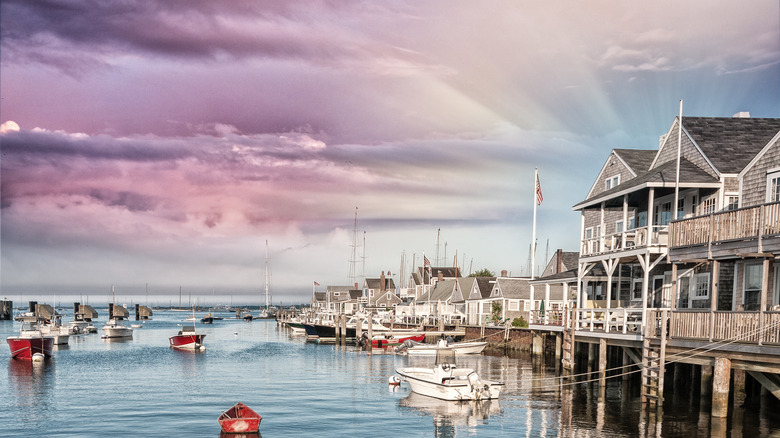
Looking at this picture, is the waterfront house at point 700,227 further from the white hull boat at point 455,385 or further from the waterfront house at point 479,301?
the waterfront house at point 479,301

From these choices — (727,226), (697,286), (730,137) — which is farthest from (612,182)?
(727,226)

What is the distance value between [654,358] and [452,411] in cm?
963

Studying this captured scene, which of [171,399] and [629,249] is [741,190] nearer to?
[629,249]

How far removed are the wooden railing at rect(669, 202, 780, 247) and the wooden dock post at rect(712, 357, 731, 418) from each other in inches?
200

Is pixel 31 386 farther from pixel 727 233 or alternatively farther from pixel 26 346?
pixel 727 233

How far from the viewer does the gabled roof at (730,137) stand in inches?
1469

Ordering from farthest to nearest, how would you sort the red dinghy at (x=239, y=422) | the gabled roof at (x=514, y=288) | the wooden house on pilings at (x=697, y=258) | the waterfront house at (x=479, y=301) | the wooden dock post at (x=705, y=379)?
1. the waterfront house at (x=479, y=301)
2. the gabled roof at (x=514, y=288)
3. the wooden dock post at (x=705, y=379)
4. the red dinghy at (x=239, y=422)
5. the wooden house on pilings at (x=697, y=258)

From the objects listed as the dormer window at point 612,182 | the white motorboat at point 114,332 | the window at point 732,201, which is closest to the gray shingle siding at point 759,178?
the window at point 732,201

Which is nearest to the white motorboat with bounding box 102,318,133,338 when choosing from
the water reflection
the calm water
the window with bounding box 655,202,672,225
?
the water reflection

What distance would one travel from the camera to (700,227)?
102ft

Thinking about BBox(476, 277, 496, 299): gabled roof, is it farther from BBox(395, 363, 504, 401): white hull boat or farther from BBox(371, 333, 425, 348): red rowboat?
BBox(395, 363, 504, 401): white hull boat

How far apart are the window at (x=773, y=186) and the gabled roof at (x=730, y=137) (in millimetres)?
4147

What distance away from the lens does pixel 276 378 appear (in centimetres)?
5031

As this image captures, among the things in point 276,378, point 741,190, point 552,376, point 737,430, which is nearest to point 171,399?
point 276,378
